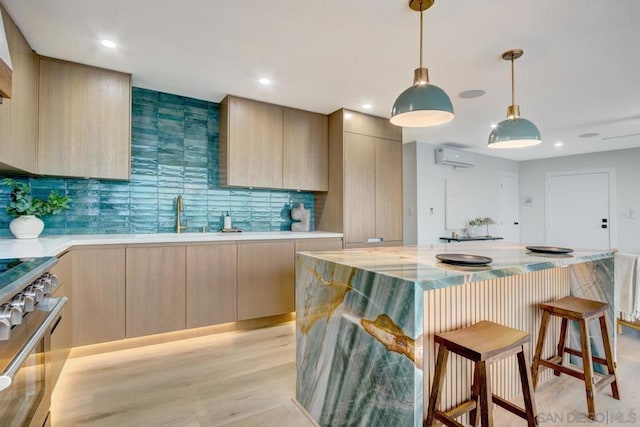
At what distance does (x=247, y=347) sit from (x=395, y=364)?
1.88 meters

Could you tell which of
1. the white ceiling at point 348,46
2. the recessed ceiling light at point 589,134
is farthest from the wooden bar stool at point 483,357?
the recessed ceiling light at point 589,134

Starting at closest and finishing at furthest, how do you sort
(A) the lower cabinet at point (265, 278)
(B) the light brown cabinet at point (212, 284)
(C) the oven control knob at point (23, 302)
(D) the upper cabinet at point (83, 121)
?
(C) the oven control knob at point (23, 302), (D) the upper cabinet at point (83, 121), (B) the light brown cabinet at point (212, 284), (A) the lower cabinet at point (265, 278)

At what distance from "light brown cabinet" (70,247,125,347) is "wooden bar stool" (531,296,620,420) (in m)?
3.09

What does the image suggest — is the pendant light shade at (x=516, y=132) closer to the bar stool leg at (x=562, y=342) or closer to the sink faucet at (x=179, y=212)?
the bar stool leg at (x=562, y=342)

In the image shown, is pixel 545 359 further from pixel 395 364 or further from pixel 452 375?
pixel 395 364

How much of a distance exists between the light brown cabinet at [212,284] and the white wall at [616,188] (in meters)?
6.87

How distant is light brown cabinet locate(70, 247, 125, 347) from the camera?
98.6 inches

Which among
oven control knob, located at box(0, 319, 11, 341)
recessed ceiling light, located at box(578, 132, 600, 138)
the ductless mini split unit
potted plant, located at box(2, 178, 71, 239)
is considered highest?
recessed ceiling light, located at box(578, 132, 600, 138)

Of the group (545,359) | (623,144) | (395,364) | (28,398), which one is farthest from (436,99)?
(623,144)

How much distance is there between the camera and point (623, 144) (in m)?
5.61

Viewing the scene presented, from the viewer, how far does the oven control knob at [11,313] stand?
978 millimetres

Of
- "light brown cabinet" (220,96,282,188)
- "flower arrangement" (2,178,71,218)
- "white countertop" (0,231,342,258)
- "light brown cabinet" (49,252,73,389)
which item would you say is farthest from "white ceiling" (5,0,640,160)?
"light brown cabinet" (49,252,73,389)

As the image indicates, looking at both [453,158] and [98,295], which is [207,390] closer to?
[98,295]

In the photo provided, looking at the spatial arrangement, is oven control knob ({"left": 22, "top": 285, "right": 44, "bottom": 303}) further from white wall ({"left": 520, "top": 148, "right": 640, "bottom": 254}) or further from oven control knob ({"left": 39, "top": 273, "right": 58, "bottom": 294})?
white wall ({"left": 520, "top": 148, "right": 640, "bottom": 254})
